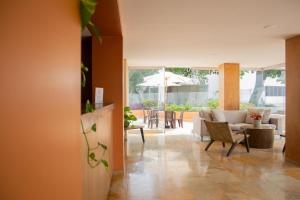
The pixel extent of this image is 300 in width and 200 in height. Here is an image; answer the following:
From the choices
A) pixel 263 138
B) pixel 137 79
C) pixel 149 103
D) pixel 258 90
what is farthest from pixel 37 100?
pixel 258 90

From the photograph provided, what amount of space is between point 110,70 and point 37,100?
361 centimetres

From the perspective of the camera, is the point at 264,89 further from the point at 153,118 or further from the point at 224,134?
the point at 224,134

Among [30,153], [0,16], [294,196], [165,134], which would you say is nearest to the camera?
[0,16]

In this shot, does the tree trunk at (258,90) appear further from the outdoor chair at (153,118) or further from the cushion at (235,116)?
the outdoor chair at (153,118)

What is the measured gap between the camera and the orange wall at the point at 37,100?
540mm

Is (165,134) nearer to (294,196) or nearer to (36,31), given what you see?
(294,196)

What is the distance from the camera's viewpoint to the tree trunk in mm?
10602

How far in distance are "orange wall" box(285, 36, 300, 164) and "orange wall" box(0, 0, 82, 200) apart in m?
4.76

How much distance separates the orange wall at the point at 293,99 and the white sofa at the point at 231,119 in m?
2.09

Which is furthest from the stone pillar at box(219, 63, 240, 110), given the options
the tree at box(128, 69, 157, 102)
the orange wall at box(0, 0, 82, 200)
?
the orange wall at box(0, 0, 82, 200)

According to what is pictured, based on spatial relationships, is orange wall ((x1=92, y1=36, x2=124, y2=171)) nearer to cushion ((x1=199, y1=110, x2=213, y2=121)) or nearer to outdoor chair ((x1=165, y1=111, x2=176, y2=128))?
cushion ((x1=199, y1=110, x2=213, y2=121))

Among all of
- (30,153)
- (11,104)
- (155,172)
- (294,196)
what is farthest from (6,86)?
(155,172)

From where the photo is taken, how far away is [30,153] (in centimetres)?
65

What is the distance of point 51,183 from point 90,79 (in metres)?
3.72
